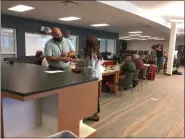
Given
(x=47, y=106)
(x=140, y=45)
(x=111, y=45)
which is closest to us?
(x=47, y=106)

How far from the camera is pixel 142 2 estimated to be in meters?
4.62

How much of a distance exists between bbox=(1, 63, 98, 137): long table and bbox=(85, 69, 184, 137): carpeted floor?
1.06 metres

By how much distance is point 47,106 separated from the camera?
66.6 inches

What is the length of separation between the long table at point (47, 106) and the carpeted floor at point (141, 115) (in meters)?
1.06

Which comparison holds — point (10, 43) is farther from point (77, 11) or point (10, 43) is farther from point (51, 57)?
point (51, 57)

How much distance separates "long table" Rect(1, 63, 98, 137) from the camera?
1.43 m

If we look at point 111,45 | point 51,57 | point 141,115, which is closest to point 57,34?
point 51,57

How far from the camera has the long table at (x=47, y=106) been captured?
1.43 metres

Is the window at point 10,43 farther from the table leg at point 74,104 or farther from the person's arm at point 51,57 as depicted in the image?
the table leg at point 74,104

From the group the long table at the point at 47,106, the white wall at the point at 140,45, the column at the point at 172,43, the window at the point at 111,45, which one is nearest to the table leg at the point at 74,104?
the long table at the point at 47,106

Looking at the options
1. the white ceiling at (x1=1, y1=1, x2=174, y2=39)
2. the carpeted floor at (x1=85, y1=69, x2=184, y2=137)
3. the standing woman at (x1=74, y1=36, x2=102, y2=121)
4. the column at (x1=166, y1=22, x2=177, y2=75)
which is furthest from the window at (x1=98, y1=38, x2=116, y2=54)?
the standing woman at (x1=74, y1=36, x2=102, y2=121)

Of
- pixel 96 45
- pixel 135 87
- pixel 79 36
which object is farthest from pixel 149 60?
pixel 96 45

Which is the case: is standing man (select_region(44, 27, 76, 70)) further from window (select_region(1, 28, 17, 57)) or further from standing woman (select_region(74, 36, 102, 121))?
window (select_region(1, 28, 17, 57))

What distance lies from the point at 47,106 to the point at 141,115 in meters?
2.25
